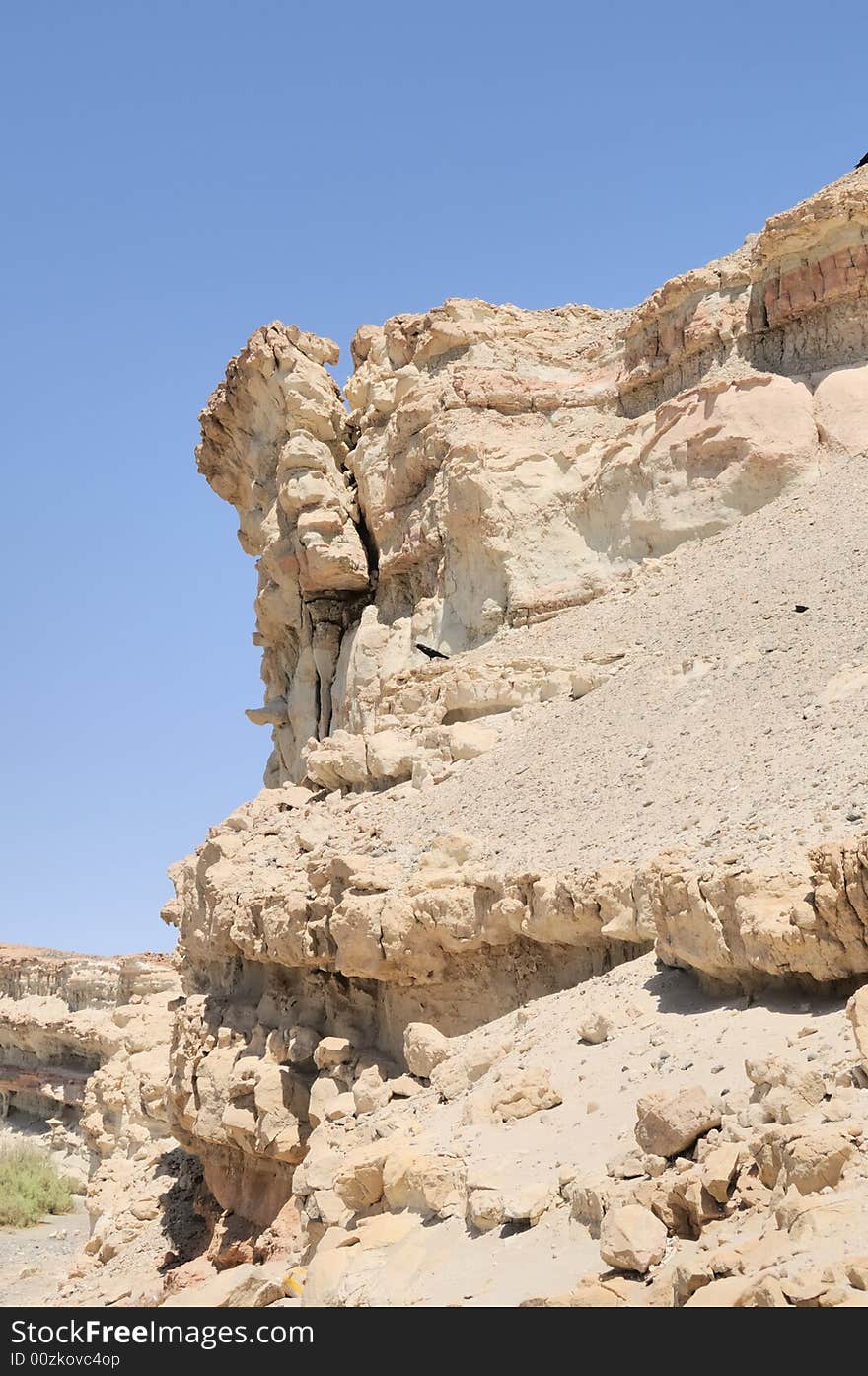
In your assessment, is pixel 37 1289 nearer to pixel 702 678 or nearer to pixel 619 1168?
pixel 702 678

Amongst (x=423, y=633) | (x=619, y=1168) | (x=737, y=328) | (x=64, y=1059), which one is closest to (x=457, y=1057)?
(x=619, y=1168)

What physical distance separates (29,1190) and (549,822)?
21.8 meters

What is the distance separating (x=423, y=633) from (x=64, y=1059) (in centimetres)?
1877

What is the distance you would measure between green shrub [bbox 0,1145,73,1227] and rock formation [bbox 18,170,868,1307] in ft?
14.0

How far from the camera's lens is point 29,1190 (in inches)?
1105

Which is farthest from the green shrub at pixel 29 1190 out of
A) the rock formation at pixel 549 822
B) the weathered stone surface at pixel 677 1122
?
the weathered stone surface at pixel 677 1122

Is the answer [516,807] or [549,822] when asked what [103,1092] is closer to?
[516,807]

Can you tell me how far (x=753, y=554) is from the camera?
17656mm

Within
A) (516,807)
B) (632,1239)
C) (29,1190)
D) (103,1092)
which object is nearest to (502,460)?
(516,807)

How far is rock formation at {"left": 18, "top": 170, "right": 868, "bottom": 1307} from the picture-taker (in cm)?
566

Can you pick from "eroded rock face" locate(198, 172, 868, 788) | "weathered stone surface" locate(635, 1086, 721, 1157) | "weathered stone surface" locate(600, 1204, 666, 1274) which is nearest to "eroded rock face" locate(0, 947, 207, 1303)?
"eroded rock face" locate(198, 172, 868, 788)

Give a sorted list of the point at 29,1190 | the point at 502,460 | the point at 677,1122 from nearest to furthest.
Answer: the point at 677,1122 < the point at 502,460 < the point at 29,1190

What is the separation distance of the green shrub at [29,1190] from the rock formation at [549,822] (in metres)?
4.27

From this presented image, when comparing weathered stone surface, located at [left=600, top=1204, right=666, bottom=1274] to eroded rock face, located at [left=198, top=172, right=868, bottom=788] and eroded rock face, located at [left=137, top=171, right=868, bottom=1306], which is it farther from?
eroded rock face, located at [left=198, top=172, right=868, bottom=788]
